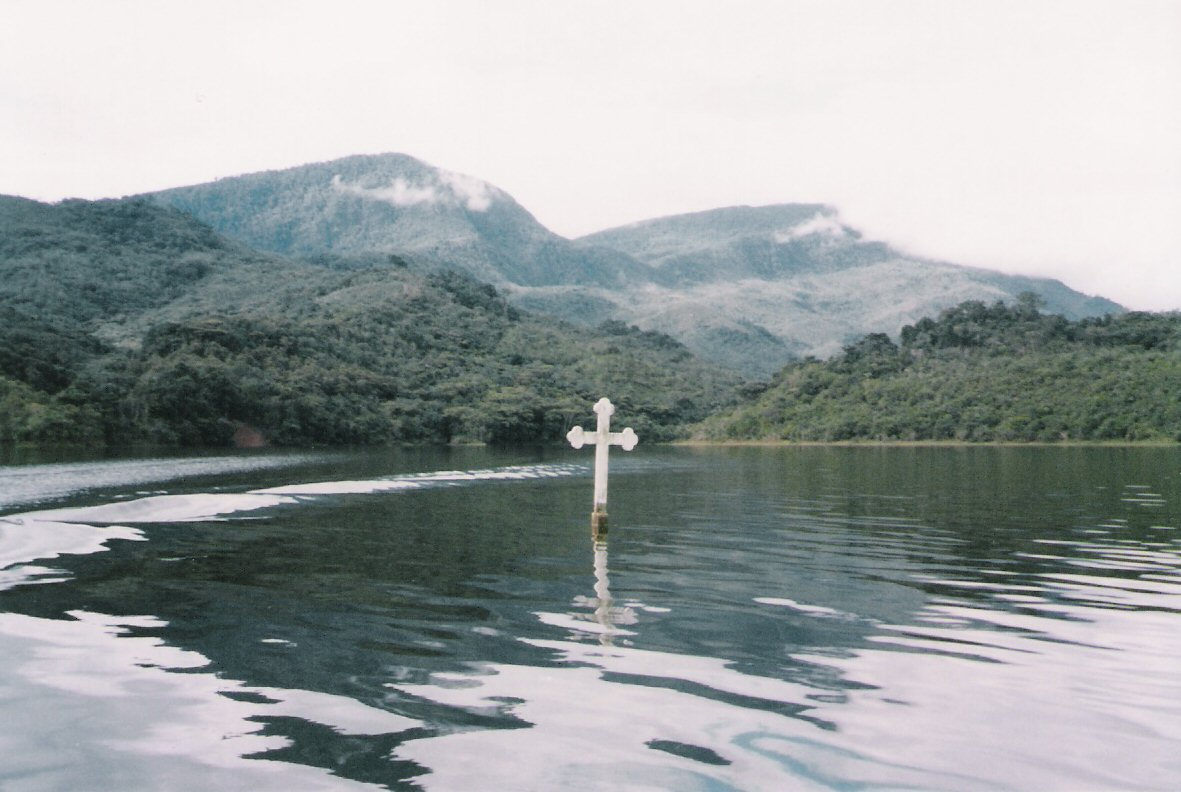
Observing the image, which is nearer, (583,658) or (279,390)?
(583,658)

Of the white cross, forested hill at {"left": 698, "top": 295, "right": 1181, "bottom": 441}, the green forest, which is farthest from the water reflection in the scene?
forested hill at {"left": 698, "top": 295, "right": 1181, "bottom": 441}

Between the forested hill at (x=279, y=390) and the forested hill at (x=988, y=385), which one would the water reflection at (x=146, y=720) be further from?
the forested hill at (x=988, y=385)

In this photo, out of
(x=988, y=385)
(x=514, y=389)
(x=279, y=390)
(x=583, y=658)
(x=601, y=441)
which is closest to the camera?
(x=583, y=658)

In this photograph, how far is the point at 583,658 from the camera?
10.4m

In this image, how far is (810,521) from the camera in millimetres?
28109

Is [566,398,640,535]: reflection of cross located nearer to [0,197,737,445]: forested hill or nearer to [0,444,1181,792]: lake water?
[0,444,1181,792]: lake water

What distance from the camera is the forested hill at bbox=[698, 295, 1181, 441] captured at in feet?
420

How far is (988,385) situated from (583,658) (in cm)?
14785

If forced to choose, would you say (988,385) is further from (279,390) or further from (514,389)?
(279,390)

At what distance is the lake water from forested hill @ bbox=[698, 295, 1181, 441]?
11310cm

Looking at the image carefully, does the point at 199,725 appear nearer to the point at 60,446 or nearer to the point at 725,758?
the point at 725,758

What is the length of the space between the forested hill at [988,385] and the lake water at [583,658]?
113102mm

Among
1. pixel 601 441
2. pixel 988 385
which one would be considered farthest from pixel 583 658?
pixel 988 385

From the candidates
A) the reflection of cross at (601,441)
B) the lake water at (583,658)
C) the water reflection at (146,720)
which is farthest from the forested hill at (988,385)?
the water reflection at (146,720)
